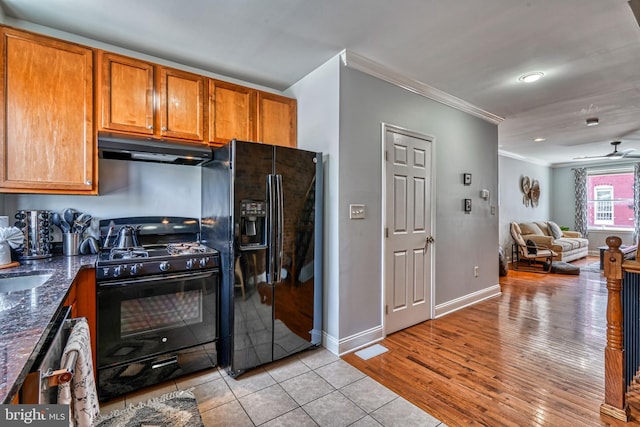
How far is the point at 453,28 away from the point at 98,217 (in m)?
3.14

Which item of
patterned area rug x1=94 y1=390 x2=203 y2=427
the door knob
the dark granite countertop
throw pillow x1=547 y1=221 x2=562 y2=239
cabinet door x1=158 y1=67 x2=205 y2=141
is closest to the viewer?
the dark granite countertop

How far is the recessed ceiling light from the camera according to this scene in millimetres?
2914

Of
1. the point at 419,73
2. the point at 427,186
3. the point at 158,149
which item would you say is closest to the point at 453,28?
the point at 419,73

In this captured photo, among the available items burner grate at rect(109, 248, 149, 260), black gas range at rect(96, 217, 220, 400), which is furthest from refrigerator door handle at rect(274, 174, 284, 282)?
burner grate at rect(109, 248, 149, 260)

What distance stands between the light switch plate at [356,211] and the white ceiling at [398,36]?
132 cm

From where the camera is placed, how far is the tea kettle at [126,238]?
239cm

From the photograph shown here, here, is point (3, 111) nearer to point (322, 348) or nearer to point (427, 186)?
point (322, 348)

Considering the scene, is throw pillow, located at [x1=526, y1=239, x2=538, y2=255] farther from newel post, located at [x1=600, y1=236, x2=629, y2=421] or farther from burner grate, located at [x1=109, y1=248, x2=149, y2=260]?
burner grate, located at [x1=109, y1=248, x2=149, y2=260]

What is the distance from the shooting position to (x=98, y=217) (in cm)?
247

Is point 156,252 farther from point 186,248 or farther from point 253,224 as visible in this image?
point 253,224

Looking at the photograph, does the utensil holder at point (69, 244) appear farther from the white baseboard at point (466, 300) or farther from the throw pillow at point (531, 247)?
the throw pillow at point (531, 247)

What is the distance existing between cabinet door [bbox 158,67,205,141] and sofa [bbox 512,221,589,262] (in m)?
7.12

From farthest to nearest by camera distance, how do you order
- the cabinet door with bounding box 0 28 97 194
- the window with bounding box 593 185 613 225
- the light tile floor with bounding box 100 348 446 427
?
the window with bounding box 593 185 613 225
the cabinet door with bounding box 0 28 97 194
the light tile floor with bounding box 100 348 446 427

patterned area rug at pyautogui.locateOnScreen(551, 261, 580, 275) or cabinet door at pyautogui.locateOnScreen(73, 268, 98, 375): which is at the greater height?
cabinet door at pyautogui.locateOnScreen(73, 268, 98, 375)
